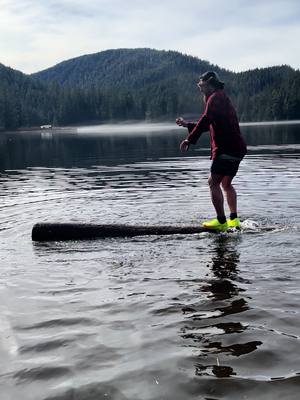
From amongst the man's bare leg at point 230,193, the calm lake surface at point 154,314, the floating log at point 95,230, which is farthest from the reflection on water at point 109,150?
the calm lake surface at point 154,314

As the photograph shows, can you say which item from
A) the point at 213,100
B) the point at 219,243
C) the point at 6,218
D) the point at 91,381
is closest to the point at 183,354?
the point at 91,381

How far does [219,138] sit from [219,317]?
16.1 feet

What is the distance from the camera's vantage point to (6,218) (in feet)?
36.3

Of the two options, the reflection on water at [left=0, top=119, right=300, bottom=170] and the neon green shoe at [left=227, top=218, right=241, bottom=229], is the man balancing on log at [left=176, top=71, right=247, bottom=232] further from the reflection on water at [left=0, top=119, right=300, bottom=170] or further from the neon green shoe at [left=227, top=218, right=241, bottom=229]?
the reflection on water at [left=0, top=119, right=300, bottom=170]

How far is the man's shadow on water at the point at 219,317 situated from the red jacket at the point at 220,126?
2767mm

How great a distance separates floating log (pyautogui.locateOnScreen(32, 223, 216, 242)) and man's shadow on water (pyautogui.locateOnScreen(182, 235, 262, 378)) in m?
1.84

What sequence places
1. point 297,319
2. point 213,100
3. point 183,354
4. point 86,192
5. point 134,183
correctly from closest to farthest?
point 183,354
point 297,319
point 213,100
point 86,192
point 134,183

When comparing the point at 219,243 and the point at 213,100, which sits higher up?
the point at 213,100

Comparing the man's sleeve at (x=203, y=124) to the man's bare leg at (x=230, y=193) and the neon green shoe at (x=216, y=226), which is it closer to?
the man's bare leg at (x=230, y=193)

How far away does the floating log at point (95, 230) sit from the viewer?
28.5ft

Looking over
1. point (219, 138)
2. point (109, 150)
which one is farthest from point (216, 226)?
point (109, 150)

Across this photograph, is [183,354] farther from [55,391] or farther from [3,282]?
[3,282]

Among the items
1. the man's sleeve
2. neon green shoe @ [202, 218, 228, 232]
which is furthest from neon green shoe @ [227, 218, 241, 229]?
the man's sleeve

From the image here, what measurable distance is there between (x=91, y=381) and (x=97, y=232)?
5150mm
